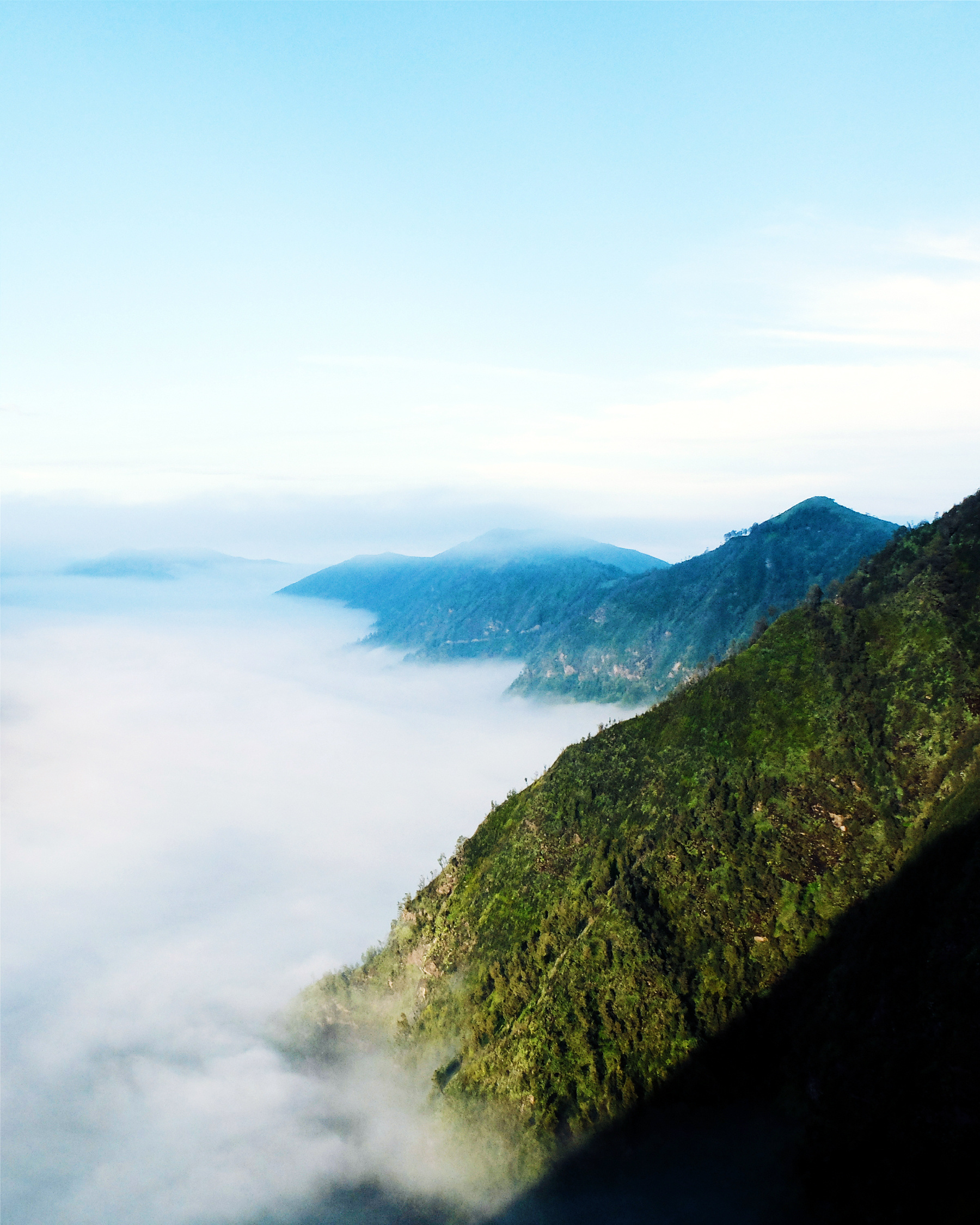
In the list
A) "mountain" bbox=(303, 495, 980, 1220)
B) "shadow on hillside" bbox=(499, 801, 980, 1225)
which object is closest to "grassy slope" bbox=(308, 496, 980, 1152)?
"mountain" bbox=(303, 495, 980, 1220)

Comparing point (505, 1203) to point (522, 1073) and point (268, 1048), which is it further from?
point (268, 1048)

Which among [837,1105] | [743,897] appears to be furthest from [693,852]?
[837,1105]

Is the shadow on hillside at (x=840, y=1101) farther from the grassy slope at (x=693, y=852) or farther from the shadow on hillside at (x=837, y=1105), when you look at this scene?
the grassy slope at (x=693, y=852)

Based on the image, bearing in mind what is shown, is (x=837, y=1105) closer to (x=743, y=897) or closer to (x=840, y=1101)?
(x=840, y=1101)

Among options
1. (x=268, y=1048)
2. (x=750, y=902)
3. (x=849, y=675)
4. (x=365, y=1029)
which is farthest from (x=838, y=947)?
(x=268, y=1048)

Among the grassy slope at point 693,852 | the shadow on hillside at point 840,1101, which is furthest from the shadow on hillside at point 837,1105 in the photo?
the grassy slope at point 693,852
